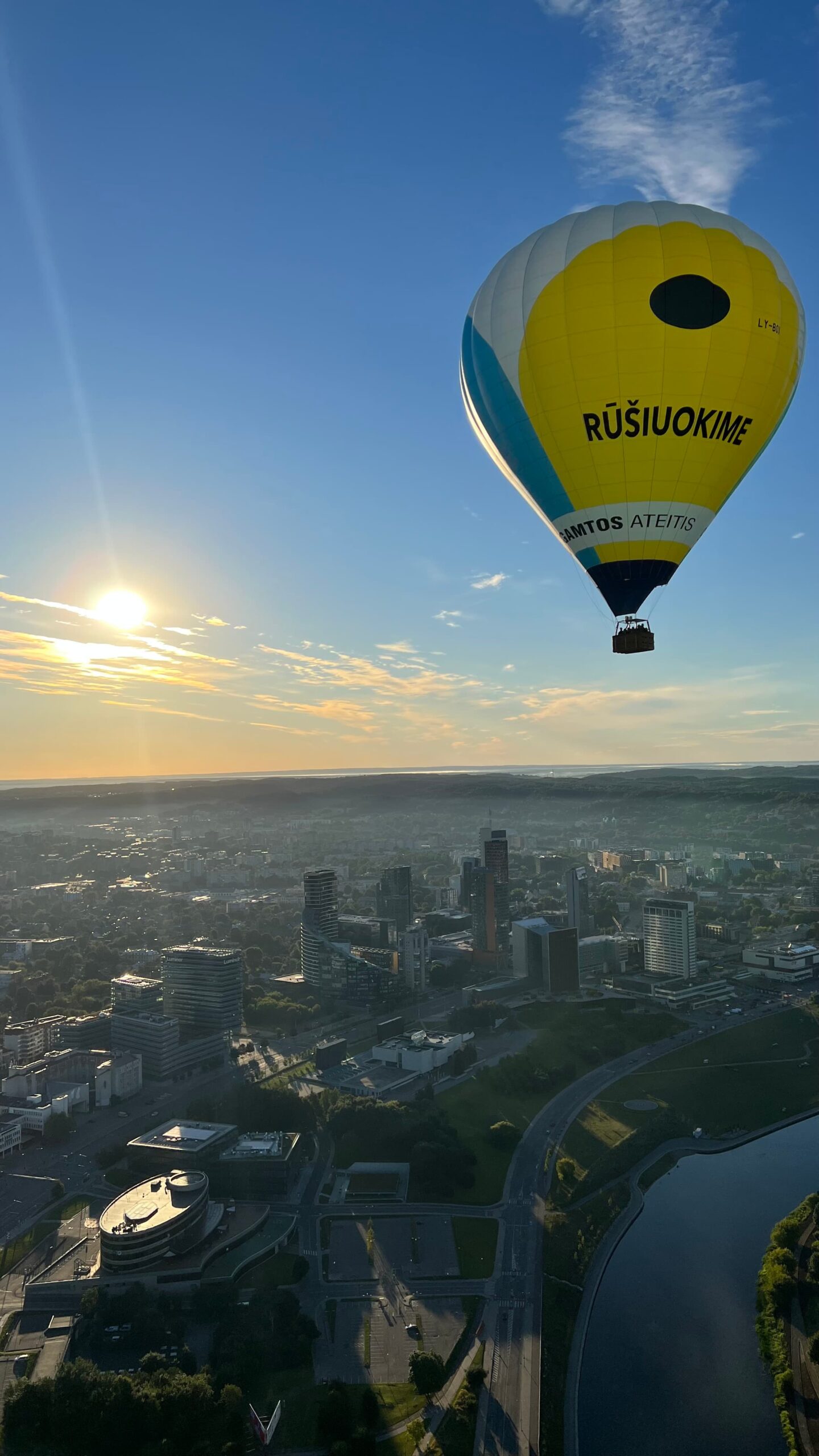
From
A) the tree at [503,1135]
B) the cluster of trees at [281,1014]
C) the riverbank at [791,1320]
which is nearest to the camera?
the riverbank at [791,1320]

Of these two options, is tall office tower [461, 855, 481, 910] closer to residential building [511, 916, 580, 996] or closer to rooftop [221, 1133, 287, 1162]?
residential building [511, 916, 580, 996]

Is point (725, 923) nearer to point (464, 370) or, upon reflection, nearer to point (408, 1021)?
point (408, 1021)

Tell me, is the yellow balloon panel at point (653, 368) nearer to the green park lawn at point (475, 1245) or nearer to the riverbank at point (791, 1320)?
the riverbank at point (791, 1320)

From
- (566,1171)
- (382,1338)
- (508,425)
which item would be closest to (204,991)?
(566,1171)

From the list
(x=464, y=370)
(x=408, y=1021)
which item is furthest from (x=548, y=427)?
(x=408, y=1021)

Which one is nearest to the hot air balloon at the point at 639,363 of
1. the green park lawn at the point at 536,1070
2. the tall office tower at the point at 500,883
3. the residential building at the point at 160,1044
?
the green park lawn at the point at 536,1070

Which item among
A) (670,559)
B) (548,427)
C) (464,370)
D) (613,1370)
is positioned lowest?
(613,1370)
